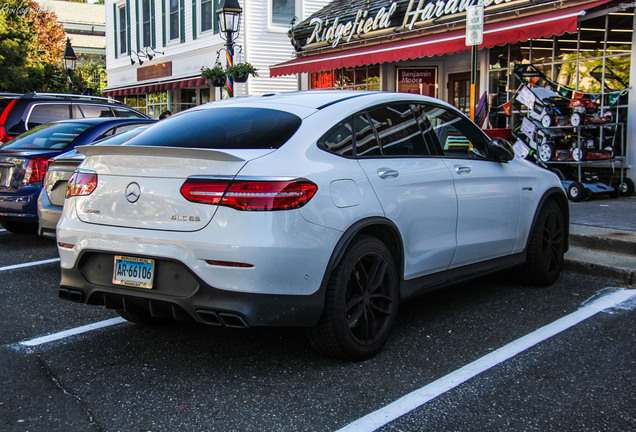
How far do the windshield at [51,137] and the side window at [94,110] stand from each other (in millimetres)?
2549

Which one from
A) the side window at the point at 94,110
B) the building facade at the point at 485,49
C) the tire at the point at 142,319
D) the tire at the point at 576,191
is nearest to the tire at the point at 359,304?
the tire at the point at 142,319

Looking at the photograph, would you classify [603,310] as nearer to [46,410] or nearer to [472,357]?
[472,357]

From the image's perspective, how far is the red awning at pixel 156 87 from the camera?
22.5 meters

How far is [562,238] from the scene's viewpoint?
589cm

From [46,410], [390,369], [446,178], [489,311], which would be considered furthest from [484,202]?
[46,410]

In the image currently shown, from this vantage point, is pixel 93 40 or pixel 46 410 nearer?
pixel 46 410

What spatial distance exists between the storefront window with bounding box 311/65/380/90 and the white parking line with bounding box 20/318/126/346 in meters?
12.7

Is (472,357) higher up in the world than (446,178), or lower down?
lower down

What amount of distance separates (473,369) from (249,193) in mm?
1661

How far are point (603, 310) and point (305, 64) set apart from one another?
11371mm

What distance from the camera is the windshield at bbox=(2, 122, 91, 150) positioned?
758 centimetres

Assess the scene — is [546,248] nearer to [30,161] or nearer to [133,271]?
[133,271]

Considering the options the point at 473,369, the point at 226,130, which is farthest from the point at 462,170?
the point at 226,130

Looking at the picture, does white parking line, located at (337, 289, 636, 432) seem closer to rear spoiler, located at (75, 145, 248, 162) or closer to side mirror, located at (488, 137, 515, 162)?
side mirror, located at (488, 137, 515, 162)
